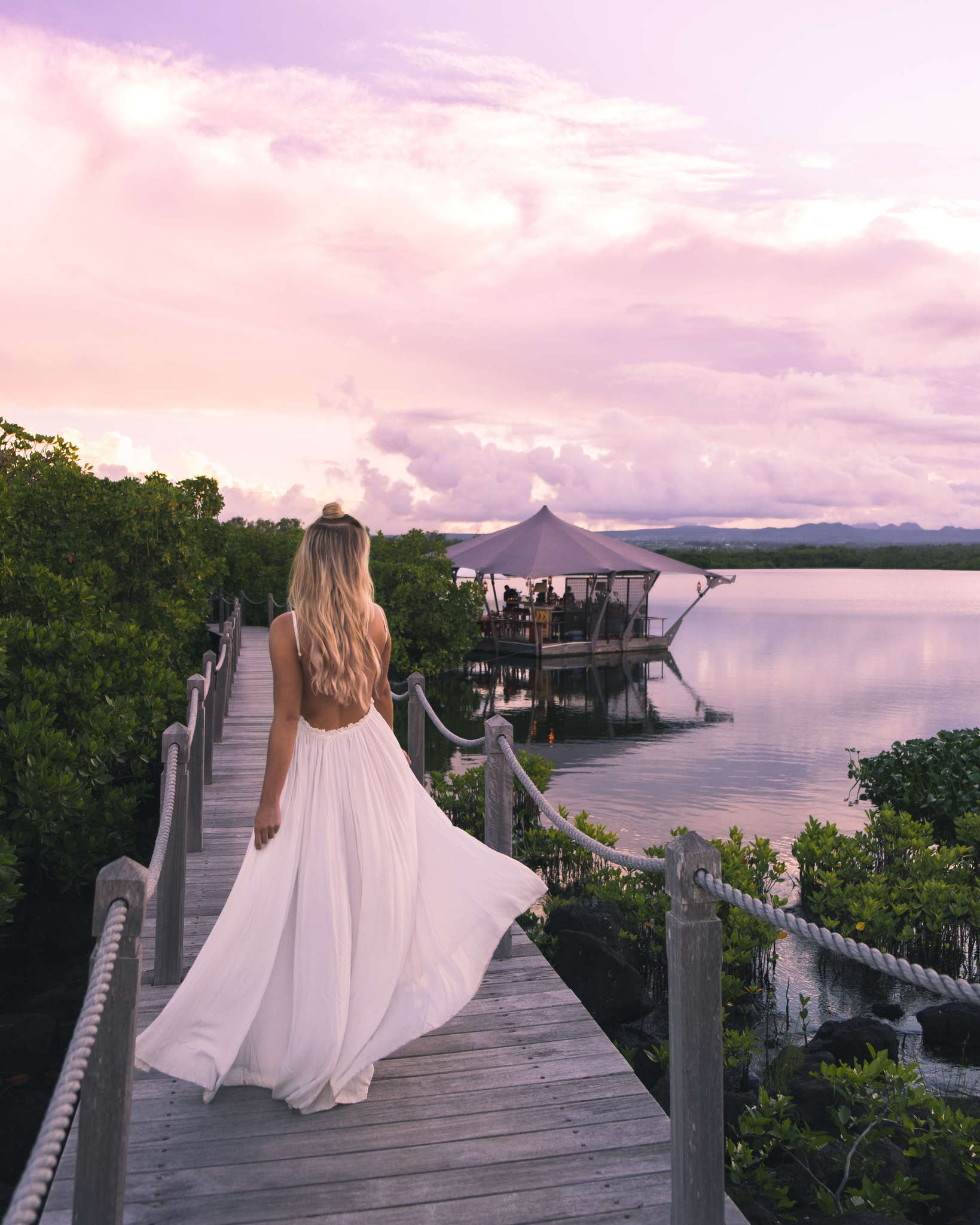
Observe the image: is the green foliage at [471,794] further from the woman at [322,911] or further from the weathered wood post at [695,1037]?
the weathered wood post at [695,1037]

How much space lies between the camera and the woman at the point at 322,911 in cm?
339

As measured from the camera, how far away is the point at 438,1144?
3.20 m

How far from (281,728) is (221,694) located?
9463mm

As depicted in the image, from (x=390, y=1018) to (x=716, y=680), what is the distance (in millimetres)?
26006

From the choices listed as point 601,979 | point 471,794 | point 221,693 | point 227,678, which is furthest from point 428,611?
point 601,979

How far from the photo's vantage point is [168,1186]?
296 centimetres

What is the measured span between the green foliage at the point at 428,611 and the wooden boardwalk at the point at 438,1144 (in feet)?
70.6

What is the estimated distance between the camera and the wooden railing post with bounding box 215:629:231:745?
11.9 metres

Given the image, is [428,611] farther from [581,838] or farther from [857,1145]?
[857,1145]

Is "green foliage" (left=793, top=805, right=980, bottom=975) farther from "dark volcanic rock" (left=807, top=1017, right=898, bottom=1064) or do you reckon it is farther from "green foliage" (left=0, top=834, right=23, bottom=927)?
"green foliage" (left=0, top=834, right=23, bottom=927)

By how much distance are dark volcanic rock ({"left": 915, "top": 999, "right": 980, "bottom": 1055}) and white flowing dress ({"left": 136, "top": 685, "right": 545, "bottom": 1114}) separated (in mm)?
4021

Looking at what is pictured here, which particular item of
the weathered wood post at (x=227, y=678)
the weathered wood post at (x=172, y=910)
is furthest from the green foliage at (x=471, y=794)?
the weathered wood post at (x=172, y=910)

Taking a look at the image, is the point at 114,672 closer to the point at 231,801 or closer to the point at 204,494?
the point at 231,801

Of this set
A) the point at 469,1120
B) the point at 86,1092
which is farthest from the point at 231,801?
the point at 86,1092
